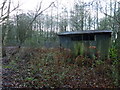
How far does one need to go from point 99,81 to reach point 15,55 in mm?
5259

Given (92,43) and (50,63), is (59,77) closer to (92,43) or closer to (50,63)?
(50,63)

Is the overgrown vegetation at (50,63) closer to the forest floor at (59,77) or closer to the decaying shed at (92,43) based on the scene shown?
the forest floor at (59,77)

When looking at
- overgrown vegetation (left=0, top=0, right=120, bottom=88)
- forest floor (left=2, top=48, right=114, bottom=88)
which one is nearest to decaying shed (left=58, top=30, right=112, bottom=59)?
overgrown vegetation (left=0, top=0, right=120, bottom=88)

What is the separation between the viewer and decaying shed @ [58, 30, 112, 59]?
308 inches

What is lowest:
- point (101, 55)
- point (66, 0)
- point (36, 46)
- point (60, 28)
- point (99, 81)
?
point (99, 81)

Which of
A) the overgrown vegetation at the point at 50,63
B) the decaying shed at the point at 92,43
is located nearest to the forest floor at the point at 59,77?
the overgrown vegetation at the point at 50,63

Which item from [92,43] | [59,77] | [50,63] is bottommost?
[59,77]

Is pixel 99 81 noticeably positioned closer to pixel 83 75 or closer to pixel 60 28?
pixel 83 75

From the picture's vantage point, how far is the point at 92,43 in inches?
340

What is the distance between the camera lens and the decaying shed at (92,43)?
7828 millimetres

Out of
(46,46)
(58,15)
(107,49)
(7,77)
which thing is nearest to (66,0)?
(46,46)

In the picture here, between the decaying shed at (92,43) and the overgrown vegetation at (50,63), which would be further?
the decaying shed at (92,43)

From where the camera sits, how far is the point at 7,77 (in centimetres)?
488

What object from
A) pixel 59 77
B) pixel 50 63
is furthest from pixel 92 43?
pixel 59 77
